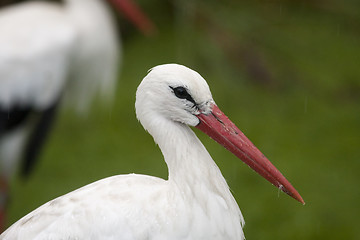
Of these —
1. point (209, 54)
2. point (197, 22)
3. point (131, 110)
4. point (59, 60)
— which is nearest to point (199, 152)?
point (59, 60)

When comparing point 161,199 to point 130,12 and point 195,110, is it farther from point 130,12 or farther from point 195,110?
point 130,12

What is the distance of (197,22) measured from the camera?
269 inches

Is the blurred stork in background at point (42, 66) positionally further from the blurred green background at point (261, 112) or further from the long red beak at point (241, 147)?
the long red beak at point (241, 147)

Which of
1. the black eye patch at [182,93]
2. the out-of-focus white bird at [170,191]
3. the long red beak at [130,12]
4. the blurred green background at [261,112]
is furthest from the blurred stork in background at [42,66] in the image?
the black eye patch at [182,93]

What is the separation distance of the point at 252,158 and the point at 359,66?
4410 mm

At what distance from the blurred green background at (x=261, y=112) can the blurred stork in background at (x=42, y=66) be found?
2.22 ft

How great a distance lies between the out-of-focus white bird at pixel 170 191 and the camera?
202cm

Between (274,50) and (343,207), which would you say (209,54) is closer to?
(274,50)

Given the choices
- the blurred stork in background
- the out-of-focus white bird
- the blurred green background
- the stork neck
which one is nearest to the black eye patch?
the out-of-focus white bird

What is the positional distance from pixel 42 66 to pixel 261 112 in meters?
2.53

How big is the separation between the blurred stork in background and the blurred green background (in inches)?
26.6

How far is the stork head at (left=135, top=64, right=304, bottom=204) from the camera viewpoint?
81.3 inches

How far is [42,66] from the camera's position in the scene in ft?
11.6

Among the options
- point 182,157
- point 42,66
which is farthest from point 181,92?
point 42,66
